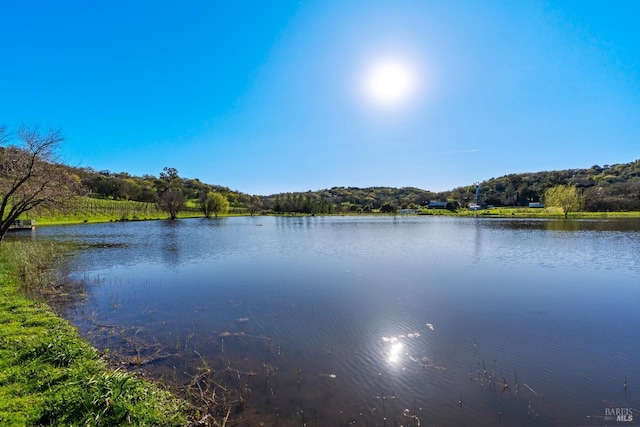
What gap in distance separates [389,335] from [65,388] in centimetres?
731

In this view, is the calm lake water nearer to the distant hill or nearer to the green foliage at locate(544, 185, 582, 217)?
the distant hill

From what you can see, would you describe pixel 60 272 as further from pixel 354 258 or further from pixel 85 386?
pixel 354 258

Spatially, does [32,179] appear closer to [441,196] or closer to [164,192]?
[164,192]

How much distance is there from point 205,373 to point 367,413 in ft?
11.7

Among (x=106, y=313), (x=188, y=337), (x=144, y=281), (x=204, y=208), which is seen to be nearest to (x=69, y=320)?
(x=106, y=313)

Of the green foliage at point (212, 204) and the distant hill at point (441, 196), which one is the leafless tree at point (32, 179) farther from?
the green foliage at point (212, 204)

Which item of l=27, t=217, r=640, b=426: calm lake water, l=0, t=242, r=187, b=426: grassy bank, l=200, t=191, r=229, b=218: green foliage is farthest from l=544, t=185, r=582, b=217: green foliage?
l=0, t=242, r=187, b=426: grassy bank

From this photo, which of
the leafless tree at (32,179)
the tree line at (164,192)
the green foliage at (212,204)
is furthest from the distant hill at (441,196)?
the leafless tree at (32,179)

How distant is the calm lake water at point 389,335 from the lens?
228 inches

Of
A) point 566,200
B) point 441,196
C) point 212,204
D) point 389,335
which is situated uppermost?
point 441,196

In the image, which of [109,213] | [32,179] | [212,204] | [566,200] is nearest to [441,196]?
[566,200]

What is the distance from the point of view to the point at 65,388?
506cm

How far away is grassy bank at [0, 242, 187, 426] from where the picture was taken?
4461mm

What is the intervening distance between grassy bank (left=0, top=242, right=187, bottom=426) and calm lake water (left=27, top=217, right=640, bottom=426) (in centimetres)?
114
